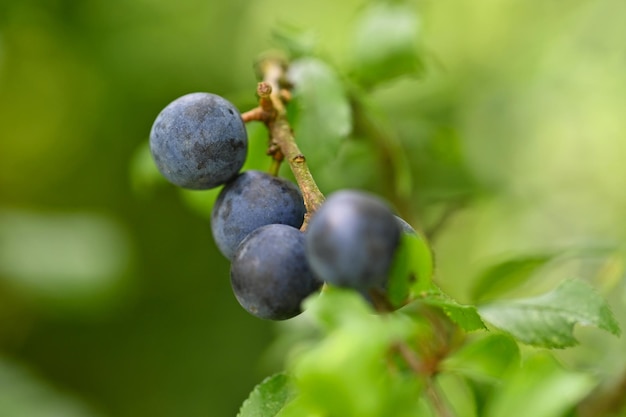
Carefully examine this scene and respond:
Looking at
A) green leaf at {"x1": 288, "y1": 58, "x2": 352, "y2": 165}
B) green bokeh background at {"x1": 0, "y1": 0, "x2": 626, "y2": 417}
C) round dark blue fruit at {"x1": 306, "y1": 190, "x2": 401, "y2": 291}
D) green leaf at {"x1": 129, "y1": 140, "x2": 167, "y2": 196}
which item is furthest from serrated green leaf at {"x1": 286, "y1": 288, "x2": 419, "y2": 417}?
green bokeh background at {"x1": 0, "y1": 0, "x2": 626, "y2": 417}

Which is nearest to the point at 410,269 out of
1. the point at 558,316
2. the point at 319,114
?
the point at 558,316

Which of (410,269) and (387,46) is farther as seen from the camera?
(387,46)

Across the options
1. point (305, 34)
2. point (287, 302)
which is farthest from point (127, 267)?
point (287, 302)

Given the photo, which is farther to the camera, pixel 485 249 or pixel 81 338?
pixel 485 249

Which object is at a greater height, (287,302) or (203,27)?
(203,27)

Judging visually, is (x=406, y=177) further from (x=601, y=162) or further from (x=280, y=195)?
(x=601, y=162)

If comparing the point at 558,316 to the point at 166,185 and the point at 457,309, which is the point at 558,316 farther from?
the point at 166,185
